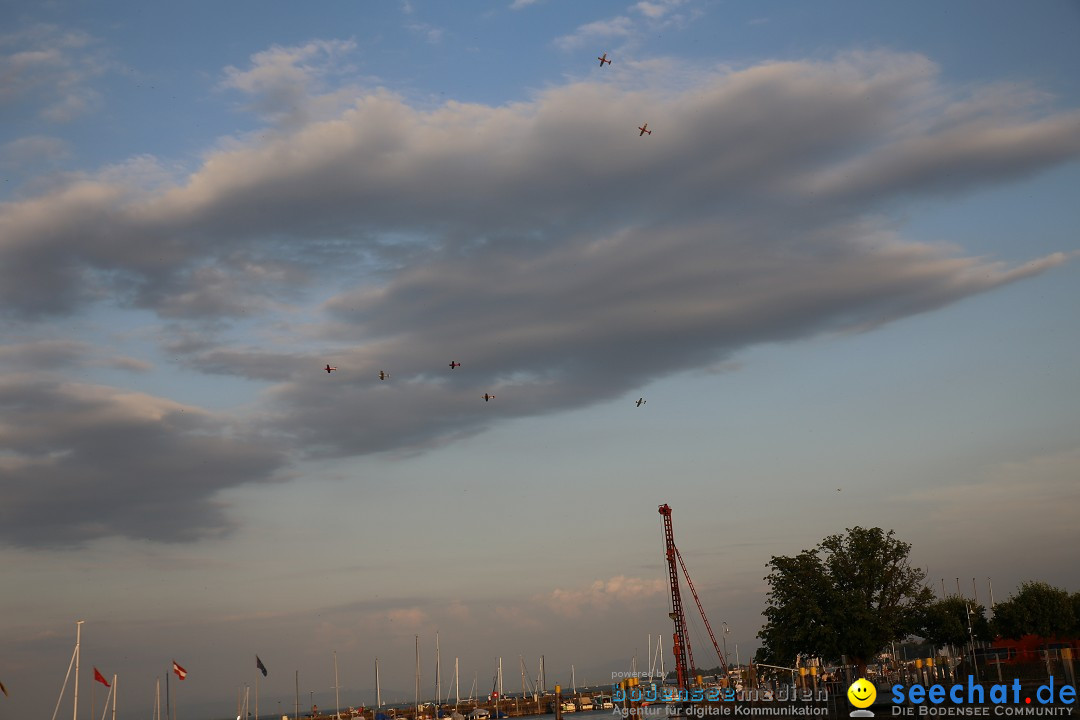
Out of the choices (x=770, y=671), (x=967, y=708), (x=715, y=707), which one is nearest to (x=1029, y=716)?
(x=967, y=708)

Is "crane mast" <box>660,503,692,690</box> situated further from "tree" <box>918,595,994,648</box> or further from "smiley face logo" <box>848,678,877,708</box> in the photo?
"smiley face logo" <box>848,678,877,708</box>

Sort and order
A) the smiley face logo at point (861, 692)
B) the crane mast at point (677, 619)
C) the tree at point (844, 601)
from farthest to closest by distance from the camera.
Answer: the crane mast at point (677, 619) → the tree at point (844, 601) → the smiley face logo at point (861, 692)

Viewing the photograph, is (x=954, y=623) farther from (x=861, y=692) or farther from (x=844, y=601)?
(x=861, y=692)

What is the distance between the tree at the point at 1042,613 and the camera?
10075 centimetres

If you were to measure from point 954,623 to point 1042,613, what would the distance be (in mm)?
10139

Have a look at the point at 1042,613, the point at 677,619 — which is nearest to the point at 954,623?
the point at 1042,613

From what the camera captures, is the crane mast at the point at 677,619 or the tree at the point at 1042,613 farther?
the crane mast at the point at 677,619

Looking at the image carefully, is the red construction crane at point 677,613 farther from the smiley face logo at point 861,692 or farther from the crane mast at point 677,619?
the smiley face logo at point 861,692

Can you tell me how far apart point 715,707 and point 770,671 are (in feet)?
55.7

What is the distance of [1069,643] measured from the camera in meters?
100

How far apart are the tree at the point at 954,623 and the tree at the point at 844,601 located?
22.4ft

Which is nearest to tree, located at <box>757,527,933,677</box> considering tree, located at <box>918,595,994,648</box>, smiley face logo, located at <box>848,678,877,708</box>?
tree, located at <box>918,595,994,648</box>

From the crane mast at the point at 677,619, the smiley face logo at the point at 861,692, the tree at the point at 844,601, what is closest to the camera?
the smiley face logo at the point at 861,692

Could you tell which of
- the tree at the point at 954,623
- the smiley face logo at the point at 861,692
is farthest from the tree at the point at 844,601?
the smiley face logo at the point at 861,692
